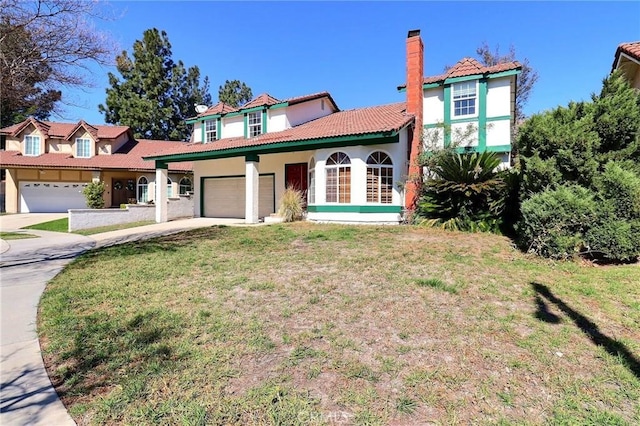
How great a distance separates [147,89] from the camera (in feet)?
125

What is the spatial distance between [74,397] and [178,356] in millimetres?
951

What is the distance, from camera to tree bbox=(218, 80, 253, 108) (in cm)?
5100

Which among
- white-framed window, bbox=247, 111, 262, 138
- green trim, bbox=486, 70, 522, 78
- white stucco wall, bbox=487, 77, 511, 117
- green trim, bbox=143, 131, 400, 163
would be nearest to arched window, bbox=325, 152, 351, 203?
green trim, bbox=143, 131, 400, 163

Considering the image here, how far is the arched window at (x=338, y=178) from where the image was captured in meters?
14.0

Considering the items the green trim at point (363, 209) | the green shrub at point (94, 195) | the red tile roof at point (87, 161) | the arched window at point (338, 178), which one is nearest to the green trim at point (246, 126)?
the arched window at point (338, 178)

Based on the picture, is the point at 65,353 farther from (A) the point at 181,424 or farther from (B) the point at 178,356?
(A) the point at 181,424

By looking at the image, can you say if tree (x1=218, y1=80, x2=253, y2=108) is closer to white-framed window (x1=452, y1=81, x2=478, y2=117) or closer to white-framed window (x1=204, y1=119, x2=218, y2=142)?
white-framed window (x1=204, y1=119, x2=218, y2=142)

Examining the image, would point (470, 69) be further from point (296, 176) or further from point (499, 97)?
point (296, 176)

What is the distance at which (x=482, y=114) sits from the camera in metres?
15.7

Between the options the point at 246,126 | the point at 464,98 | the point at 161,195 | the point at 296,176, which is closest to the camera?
the point at 464,98

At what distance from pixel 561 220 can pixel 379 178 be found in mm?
7145

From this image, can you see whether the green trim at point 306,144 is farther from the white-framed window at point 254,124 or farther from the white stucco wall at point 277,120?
the white stucco wall at point 277,120

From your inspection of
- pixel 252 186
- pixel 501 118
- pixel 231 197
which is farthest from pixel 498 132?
pixel 231 197

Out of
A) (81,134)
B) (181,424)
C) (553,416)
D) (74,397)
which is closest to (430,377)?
(553,416)
